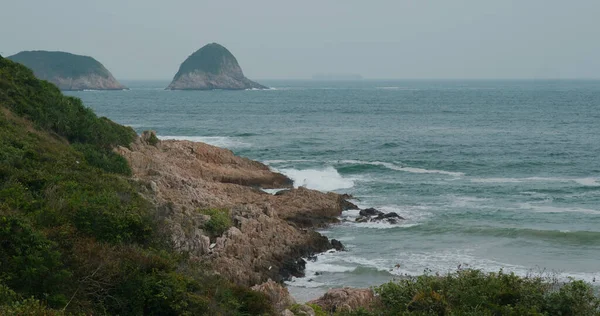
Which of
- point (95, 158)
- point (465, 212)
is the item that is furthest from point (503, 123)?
point (95, 158)

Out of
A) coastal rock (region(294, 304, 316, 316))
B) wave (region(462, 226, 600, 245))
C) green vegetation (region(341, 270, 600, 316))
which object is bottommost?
wave (region(462, 226, 600, 245))

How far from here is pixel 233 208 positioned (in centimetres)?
2873

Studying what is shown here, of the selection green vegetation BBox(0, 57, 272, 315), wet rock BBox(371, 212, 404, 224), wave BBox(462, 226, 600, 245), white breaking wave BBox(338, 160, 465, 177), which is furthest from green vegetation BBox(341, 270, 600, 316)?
white breaking wave BBox(338, 160, 465, 177)

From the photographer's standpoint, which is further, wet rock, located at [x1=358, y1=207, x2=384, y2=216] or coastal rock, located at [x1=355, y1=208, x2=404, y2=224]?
wet rock, located at [x1=358, y1=207, x2=384, y2=216]

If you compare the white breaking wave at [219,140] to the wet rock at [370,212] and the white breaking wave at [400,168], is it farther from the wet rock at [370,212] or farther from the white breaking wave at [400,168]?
the wet rock at [370,212]

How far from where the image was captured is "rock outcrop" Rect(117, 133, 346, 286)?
2331 centimetres

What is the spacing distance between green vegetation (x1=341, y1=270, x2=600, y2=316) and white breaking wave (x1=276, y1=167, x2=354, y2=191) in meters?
27.5

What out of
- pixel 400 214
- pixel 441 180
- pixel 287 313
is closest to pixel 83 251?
pixel 287 313

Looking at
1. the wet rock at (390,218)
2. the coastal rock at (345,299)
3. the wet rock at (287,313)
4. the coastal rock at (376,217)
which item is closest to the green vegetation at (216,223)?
the coastal rock at (345,299)

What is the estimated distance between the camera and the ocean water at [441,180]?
2817cm

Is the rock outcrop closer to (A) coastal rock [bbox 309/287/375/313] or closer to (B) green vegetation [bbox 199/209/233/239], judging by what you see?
(B) green vegetation [bbox 199/209/233/239]

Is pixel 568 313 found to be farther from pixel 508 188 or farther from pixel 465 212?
pixel 508 188

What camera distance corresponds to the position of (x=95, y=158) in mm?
28062

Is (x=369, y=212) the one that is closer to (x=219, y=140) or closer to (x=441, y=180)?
(x=441, y=180)
